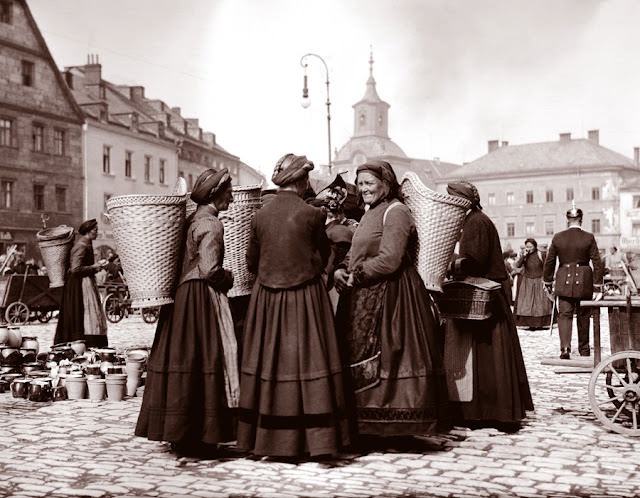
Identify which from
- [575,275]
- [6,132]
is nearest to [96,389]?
[575,275]

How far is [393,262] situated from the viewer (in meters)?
5.03

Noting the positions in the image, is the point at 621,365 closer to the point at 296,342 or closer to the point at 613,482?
the point at 613,482

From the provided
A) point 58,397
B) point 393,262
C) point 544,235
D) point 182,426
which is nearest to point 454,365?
point 393,262

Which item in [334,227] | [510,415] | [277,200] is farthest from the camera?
[334,227]

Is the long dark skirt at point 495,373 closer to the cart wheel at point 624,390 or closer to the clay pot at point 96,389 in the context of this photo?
the cart wheel at point 624,390

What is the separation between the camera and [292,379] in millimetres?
4750

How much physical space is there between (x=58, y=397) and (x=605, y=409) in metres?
4.61

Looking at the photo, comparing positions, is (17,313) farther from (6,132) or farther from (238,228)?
(6,132)

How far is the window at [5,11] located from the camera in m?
30.7

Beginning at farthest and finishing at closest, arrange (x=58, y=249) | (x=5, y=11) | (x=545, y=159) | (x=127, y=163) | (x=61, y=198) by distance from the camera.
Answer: (x=545, y=159), (x=127, y=163), (x=61, y=198), (x=5, y=11), (x=58, y=249)

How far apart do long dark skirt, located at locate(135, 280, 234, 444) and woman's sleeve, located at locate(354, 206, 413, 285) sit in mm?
972

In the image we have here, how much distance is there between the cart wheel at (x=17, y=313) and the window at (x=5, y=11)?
1906 centimetres

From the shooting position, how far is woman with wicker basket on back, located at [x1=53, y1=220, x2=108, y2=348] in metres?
9.55

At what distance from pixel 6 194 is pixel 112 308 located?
17.4 metres
